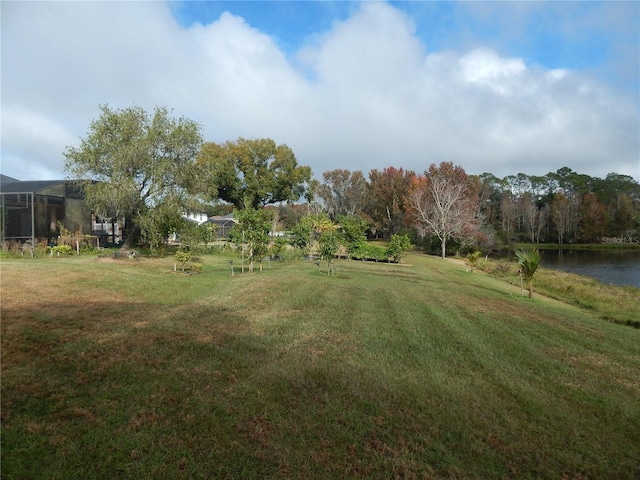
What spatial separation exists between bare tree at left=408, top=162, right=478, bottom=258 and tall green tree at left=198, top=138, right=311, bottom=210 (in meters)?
14.4

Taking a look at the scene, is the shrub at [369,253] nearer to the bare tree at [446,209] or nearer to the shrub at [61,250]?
the bare tree at [446,209]

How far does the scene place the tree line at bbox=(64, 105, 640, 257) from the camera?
1883 cm

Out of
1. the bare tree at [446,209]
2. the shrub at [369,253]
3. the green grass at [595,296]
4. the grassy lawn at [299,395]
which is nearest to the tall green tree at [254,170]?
the bare tree at [446,209]

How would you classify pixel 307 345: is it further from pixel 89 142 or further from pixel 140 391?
pixel 89 142

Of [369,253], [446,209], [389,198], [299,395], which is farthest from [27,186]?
[389,198]

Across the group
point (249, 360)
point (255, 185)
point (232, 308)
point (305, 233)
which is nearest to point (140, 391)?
point (249, 360)

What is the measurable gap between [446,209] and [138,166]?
28670 mm

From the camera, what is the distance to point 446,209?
38.0m

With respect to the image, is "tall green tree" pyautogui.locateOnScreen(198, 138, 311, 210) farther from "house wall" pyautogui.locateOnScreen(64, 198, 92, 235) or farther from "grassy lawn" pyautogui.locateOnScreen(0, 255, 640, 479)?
"grassy lawn" pyautogui.locateOnScreen(0, 255, 640, 479)

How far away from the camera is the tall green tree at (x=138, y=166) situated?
18.5 m

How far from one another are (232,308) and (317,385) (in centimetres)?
451

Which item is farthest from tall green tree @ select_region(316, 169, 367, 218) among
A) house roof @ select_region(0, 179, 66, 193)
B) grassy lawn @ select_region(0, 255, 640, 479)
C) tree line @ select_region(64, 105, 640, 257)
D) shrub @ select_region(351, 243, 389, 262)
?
grassy lawn @ select_region(0, 255, 640, 479)

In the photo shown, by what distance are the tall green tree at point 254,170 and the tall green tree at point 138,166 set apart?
779 inches

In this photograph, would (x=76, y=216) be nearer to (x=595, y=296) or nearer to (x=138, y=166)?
(x=138, y=166)
